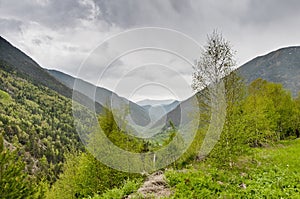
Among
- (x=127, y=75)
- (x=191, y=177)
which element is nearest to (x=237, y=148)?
(x=191, y=177)

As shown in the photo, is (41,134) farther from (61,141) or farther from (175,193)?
(175,193)

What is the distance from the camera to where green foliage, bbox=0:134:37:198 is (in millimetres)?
17984

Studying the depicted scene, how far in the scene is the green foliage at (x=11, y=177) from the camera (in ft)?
59.0

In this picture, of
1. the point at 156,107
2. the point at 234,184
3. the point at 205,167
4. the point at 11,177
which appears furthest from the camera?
the point at 11,177

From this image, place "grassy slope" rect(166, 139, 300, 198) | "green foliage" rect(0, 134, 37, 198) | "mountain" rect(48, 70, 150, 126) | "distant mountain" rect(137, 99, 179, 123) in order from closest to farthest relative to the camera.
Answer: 1. "grassy slope" rect(166, 139, 300, 198)
2. "mountain" rect(48, 70, 150, 126)
3. "distant mountain" rect(137, 99, 179, 123)
4. "green foliage" rect(0, 134, 37, 198)

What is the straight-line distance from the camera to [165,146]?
25.3m

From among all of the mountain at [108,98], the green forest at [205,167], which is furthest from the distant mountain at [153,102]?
the green forest at [205,167]

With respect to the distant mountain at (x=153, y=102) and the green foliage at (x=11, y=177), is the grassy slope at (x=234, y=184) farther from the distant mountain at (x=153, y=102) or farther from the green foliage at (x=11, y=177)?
the green foliage at (x=11, y=177)

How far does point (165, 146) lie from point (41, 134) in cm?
17472

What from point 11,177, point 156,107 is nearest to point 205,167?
point 156,107

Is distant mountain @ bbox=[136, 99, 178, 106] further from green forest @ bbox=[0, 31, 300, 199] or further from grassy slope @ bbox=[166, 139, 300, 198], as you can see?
grassy slope @ bbox=[166, 139, 300, 198]

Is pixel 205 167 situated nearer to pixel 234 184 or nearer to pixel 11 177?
pixel 234 184

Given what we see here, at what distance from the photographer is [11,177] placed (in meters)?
18.7

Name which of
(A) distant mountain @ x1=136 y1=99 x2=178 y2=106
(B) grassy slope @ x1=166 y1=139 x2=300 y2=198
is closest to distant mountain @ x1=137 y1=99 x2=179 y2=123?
(A) distant mountain @ x1=136 y1=99 x2=178 y2=106
